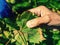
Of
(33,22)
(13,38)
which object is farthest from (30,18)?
(13,38)

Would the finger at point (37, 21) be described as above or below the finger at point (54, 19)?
above

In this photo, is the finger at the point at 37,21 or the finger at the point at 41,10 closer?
the finger at the point at 37,21

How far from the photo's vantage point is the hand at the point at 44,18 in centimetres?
112

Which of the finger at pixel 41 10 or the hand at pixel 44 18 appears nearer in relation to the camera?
the hand at pixel 44 18

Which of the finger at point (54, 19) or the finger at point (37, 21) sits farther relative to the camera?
the finger at point (54, 19)

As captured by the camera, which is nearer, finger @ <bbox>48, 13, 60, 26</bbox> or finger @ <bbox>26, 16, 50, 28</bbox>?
finger @ <bbox>26, 16, 50, 28</bbox>

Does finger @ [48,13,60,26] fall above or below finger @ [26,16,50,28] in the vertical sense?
below

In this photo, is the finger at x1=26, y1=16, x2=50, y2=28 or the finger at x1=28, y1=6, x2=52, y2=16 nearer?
the finger at x1=26, y1=16, x2=50, y2=28

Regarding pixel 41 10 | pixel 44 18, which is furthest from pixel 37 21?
pixel 41 10

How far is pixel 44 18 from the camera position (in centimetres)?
117

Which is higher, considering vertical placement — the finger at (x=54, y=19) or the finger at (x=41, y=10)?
the finger at (x=41, y=10)

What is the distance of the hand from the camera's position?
1.12 meters

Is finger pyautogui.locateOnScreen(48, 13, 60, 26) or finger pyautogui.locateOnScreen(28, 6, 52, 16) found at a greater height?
finger pyautogui.locateOnScreen(28, 6, 52, 16)

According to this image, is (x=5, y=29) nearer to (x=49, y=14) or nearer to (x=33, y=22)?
(x=33, y=22)
